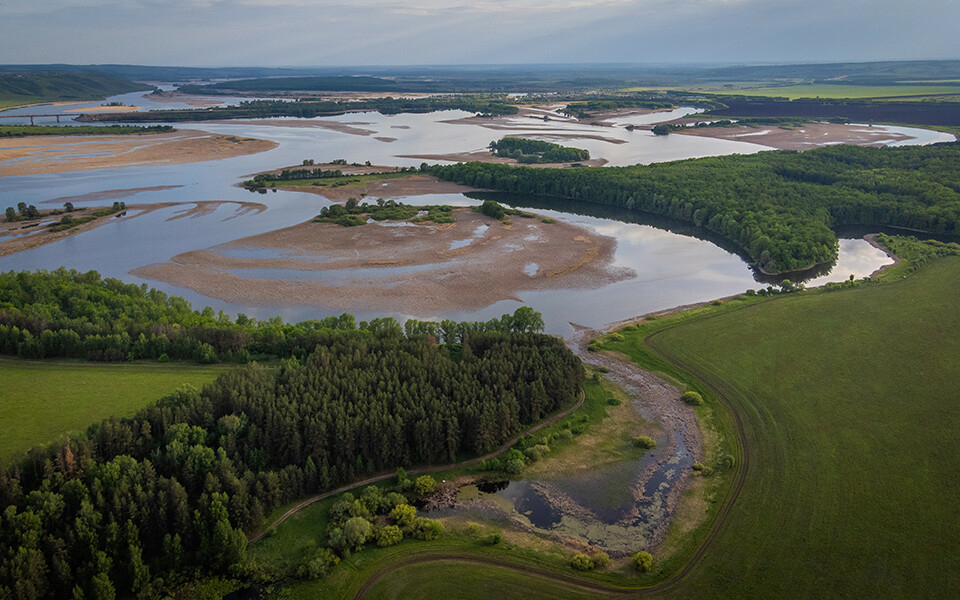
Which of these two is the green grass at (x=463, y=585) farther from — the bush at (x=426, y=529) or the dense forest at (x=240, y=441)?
the dense forest at (x=240, y=441)

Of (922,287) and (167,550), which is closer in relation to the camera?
(167,550)

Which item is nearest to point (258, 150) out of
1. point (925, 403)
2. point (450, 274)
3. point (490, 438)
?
point (450, 274)

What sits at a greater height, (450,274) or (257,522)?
(450,274)

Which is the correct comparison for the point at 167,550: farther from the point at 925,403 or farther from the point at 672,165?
the point at 672,165

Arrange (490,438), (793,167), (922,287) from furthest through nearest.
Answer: (793,167)
(922,287)
(490,438)

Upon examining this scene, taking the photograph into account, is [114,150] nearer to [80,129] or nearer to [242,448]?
[80,129]

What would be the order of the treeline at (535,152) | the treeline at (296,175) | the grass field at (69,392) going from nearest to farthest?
the grass field at (69,392) < the treeline at (296,175) < the treeline at (535,152)

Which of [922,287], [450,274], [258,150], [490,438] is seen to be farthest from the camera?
[258,150]

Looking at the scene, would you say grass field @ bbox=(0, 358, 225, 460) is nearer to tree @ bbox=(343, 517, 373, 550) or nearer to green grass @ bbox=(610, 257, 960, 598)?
tree @ bbox=(343, 517, 373, 550)

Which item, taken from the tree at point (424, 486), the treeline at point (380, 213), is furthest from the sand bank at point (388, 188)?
the tree at point (424, 486)
